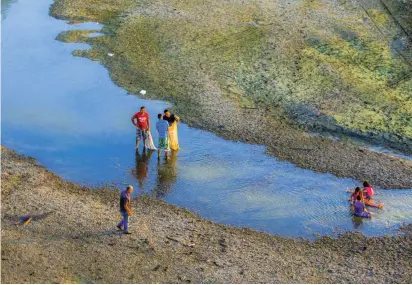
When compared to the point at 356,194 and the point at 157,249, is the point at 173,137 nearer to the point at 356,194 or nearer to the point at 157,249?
the point at 157,249

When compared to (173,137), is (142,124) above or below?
above

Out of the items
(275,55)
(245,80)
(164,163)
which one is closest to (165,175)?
(164,163)

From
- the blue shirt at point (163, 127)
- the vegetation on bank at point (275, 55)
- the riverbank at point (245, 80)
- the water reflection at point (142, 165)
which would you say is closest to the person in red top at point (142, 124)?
the water reflection at point (142, 165)

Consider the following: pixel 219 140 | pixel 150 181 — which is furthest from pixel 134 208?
pixel 219 140

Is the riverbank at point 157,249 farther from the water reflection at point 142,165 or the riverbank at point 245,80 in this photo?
the riverbank at point 245,80

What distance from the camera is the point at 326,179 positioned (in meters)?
25.0

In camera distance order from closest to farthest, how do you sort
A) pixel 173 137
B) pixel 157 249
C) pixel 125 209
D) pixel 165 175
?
pixel 157 249, pixel 125 209, pixel 165 175, pixel 173 137

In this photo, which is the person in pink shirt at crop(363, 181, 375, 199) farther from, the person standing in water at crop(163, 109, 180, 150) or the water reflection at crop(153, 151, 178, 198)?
the person standing in water at crop(163, 109, 180, 150)

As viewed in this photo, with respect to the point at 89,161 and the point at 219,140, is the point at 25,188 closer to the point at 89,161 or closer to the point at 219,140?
the point at 89,161

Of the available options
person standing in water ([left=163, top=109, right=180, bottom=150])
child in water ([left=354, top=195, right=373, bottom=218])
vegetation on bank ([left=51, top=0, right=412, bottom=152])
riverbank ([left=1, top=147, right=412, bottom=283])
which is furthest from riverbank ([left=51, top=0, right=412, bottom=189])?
riverbank ([left=1, top=147, right=412, bottom=283])

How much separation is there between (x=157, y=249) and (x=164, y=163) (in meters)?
6.35

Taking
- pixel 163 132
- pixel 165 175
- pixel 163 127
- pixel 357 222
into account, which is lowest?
pixel 165 175

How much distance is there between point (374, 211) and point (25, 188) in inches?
461

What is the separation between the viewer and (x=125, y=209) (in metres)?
19.8
